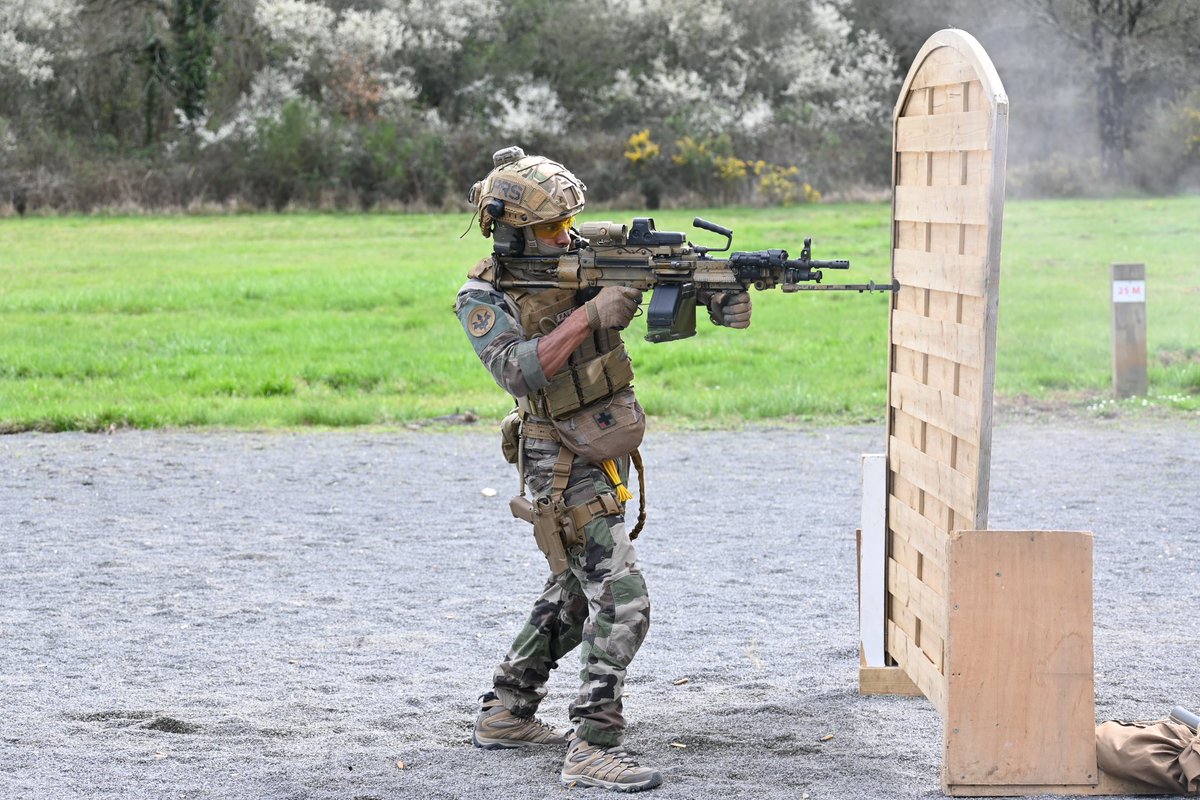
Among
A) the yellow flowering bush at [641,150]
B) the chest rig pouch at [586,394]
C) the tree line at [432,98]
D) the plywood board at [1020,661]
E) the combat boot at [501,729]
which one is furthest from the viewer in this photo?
the yellow flowering bush at [641,150]

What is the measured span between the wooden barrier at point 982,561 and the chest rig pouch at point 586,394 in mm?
1100

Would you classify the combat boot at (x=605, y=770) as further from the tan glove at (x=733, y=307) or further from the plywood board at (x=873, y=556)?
the tan glove at (x=733, y=307)

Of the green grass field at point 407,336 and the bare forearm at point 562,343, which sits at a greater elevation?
the bare forearm at point 562,343

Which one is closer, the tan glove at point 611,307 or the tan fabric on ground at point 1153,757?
the tan fabric on ground at point 1153,757

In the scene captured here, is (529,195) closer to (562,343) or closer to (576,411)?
(562,343)

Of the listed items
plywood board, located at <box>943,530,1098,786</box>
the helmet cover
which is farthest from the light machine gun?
plywood board, located at <box>943,530,1098,786</box>

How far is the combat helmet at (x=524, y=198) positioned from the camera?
5141 millimetres

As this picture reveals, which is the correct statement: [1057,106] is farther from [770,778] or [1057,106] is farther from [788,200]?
[770,778]

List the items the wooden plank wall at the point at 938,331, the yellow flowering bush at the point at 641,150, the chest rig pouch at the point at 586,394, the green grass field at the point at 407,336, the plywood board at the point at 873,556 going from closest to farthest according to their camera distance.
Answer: the wooden plank wall at the point at 938,331 < the chest rig pouch at the point at 586,394 < the plywood board at the point at 873,556 < the green grass field at the point at 407,336 < the yellow flowering bush at the point at 641,150

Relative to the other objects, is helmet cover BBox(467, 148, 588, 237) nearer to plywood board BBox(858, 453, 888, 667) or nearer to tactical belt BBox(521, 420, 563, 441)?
tactical belt BBox(521, 420, 563, 441)

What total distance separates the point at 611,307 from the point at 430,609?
9.60ft

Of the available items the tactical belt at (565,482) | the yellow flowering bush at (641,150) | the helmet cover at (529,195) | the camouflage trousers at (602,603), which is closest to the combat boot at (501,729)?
the camouflage trousers at (602,603)

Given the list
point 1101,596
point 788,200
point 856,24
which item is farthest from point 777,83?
point 1101,596

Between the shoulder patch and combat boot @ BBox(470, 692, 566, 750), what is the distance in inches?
55.4
